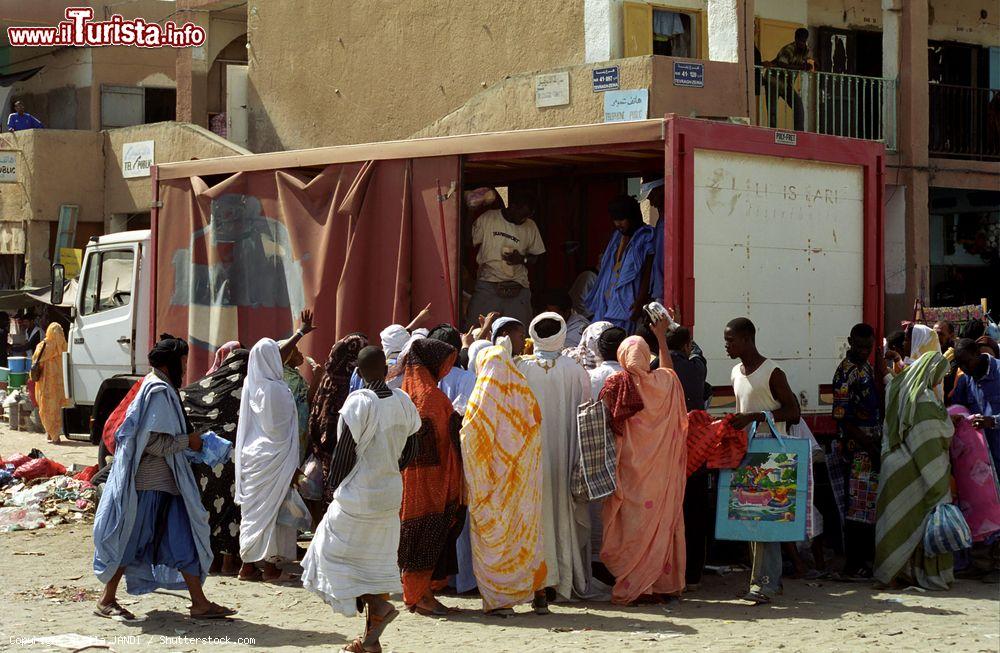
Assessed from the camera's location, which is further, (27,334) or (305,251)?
(27,334)

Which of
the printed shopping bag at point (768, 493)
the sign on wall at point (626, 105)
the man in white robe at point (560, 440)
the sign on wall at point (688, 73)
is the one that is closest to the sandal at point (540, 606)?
the man in white robe at point (560, 440)

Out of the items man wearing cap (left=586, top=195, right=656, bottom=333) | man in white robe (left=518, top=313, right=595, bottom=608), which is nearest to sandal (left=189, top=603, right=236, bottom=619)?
man in white robe (left=518, top=313, right=595, bottom=608)

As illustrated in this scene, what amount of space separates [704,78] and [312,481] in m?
7.98

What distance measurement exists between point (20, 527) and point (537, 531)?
4.63 meters

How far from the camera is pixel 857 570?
7754 millimetres

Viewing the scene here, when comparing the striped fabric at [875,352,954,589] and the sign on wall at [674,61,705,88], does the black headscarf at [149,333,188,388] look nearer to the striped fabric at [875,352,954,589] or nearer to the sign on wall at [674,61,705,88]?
the striped fabric at [875,352,954,589]

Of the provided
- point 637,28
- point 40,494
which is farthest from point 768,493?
point 637,28

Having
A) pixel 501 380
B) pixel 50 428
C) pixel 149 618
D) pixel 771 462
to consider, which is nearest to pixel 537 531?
pixel 501 380

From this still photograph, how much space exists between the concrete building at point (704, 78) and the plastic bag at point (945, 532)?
23.8ft

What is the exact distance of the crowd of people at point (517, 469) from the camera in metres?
6.43

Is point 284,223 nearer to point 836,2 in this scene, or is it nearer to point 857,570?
point 857,570

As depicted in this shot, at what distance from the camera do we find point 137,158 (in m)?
22.8

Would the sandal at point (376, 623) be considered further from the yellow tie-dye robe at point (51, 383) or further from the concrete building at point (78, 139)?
the concrete building at point (78, 139)

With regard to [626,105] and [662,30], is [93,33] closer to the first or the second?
[662,30]
